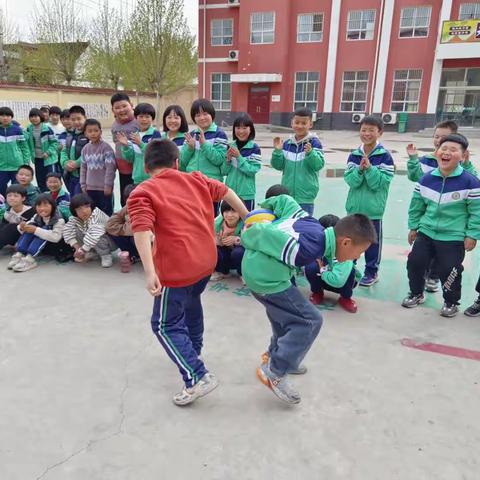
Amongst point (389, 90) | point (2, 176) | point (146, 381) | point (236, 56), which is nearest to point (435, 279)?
point (146, 381)

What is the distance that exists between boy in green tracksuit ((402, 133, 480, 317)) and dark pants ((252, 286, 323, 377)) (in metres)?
1.51

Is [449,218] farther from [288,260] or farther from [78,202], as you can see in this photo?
[78,202]

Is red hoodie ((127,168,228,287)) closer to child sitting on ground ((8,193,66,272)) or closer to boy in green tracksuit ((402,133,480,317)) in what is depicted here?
boy in green tracksuit ((402,133,480,317))

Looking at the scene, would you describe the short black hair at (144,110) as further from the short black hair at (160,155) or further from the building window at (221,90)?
the building window at (221,90)

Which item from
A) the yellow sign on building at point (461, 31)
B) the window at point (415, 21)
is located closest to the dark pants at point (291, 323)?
the yellow sign on building at point (461, 31)

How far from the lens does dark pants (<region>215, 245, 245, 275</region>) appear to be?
3713mm

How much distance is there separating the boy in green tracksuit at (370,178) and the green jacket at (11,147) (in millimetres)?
4147

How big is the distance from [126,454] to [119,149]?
3.29 m

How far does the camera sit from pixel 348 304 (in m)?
3.28

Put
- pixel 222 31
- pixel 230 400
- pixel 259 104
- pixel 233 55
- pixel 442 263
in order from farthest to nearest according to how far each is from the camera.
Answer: pixel 222 31
pixel 259 104
pixel 233 55
pixel 442 263
pixel 230 400

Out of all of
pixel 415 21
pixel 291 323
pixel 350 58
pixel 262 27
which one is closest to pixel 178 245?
pixel 291 323

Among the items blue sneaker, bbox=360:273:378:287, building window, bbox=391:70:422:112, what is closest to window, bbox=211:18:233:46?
building window, bbox=391:70:422:112

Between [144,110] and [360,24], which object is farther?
[360,24]

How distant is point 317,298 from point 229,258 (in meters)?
0.83
